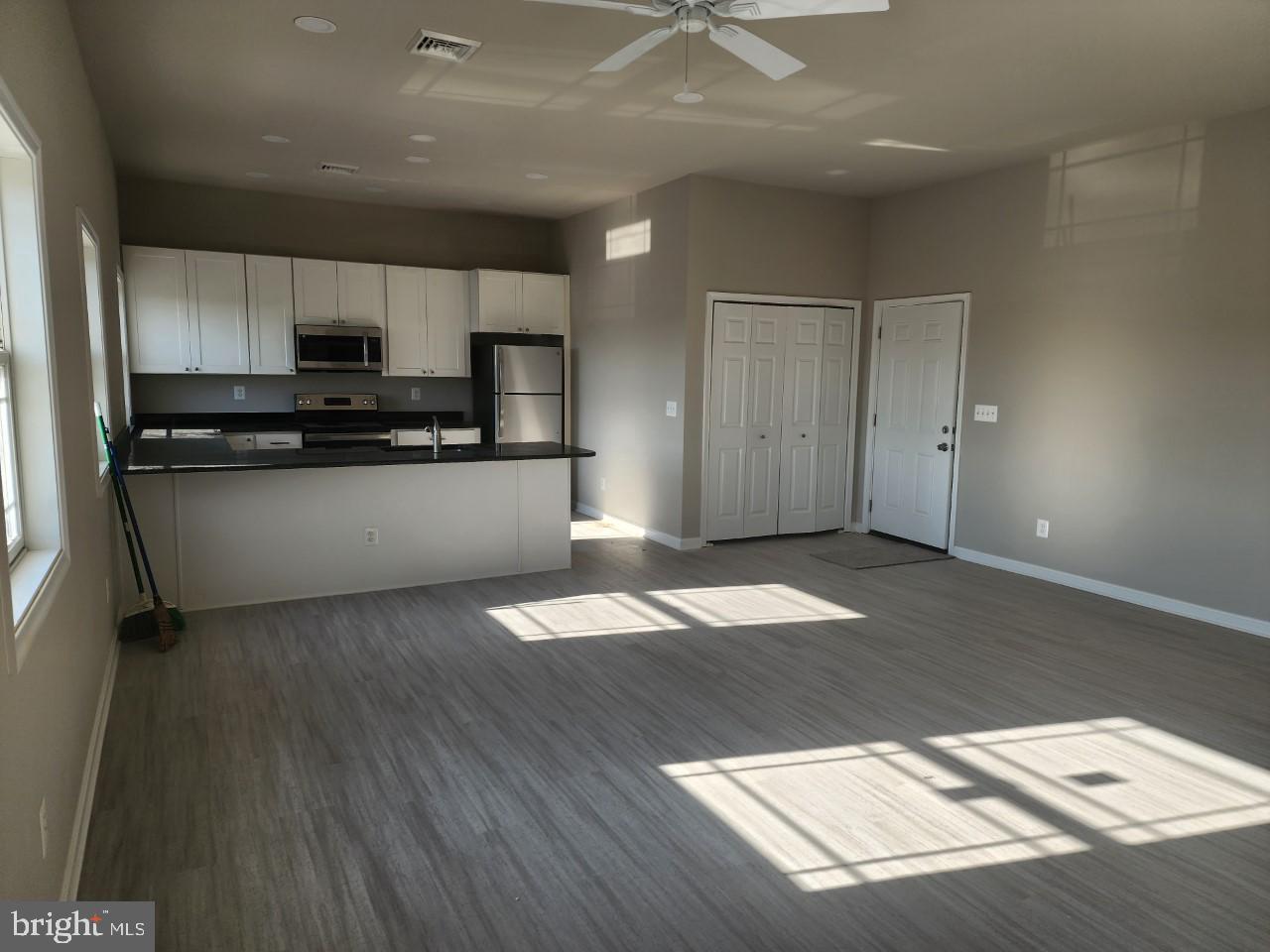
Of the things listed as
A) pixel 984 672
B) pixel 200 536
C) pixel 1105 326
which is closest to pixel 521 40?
pixel 200 536

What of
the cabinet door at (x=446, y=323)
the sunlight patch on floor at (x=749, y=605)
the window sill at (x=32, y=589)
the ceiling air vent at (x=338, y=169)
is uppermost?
the ceiling air vent at (x=338, y=169)

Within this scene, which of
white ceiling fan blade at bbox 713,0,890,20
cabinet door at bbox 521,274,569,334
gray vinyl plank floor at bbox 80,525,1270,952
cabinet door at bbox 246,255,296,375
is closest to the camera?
gray vinyl plank floor at bbox 80,525,1270,952

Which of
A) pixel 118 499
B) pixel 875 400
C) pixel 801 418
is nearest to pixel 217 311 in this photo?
pixel 118 499

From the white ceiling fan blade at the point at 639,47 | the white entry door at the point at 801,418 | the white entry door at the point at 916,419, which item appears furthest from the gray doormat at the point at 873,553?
the white ceiling fan blade at the point at 639,47

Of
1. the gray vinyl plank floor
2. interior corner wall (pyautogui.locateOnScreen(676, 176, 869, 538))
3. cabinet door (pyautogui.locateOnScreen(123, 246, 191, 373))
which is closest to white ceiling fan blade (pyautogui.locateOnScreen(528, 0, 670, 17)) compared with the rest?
the gray vinyl plank floor

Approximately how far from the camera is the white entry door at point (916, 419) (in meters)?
6.30

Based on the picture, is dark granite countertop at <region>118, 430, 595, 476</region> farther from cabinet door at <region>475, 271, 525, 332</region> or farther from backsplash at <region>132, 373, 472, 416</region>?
cabinet door at <region>475, 271, 525, 332</region>

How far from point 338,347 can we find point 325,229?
46.5 inches

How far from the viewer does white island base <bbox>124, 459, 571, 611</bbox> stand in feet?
15.2

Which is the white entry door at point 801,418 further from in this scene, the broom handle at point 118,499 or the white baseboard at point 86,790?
the white baseboard at point 86,790

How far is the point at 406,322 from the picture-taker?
299 inches

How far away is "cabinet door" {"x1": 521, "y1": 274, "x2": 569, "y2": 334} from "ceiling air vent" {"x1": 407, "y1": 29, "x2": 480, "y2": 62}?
400 centimetres

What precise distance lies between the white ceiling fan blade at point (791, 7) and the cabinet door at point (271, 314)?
5378mm

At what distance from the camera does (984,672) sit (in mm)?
3912
